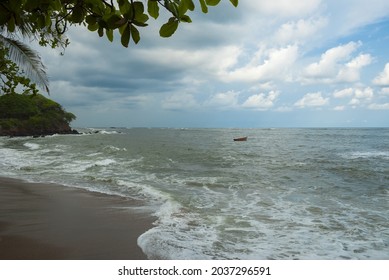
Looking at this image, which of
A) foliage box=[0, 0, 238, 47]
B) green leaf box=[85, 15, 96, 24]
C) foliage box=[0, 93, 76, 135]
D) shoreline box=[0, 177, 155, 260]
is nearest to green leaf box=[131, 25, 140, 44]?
foliage box=[0, 0, 238, 47]

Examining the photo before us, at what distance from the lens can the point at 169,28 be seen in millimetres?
1672

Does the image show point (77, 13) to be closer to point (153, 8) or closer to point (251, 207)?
point (153, 8)

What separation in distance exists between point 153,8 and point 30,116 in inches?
2803

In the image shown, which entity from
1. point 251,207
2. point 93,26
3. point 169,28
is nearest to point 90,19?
point 93,26

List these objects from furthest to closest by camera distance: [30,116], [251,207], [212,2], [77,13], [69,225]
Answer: [30,116]
[251,207]
[69,225]
[77,13]
[212,2]

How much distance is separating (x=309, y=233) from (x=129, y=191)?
575 cm

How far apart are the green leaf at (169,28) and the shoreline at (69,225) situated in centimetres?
358

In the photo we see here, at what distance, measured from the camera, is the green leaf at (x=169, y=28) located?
166 centimetres

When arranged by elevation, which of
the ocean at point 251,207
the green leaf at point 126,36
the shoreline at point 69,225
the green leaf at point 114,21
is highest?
the green leaf at point 114,21

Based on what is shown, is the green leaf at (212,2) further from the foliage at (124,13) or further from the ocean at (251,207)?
the ocean at (251,207)

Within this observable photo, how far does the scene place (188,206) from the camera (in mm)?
7945

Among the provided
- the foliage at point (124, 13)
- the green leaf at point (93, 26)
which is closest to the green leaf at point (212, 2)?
the foliage at point (124, 13)

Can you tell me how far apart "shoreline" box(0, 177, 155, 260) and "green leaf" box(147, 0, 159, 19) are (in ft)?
11.8

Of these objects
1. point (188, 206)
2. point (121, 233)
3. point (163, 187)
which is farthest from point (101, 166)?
point (121, 233)
